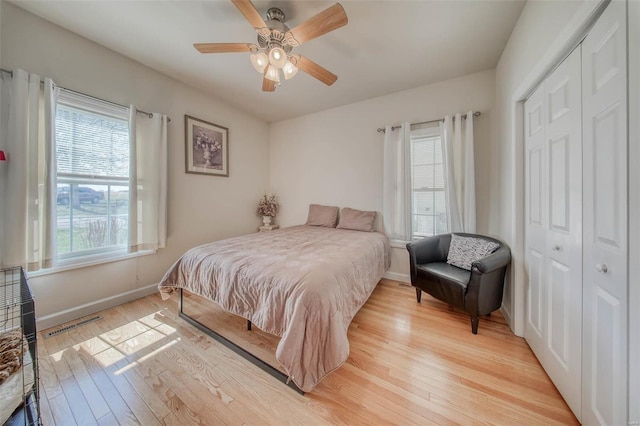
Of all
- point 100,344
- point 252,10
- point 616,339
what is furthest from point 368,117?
point 100,344

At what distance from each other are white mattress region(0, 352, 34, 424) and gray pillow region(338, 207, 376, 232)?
9.57ft

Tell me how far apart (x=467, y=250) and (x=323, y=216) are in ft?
6.63

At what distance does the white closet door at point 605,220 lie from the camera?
0.84m

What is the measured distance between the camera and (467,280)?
192cm

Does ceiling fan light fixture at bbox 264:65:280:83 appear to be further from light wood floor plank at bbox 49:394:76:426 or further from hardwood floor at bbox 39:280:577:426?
light wood floor plank at bbox 49:394:76:426

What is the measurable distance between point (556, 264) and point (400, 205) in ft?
5.67

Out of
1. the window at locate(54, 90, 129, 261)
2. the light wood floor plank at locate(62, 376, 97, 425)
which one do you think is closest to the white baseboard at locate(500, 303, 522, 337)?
the light wood floor plank at locate(62, 376, 97, 425)

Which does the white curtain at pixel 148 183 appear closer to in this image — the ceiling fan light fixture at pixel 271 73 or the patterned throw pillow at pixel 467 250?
the ceiling fan light fixture at pixel 271 73

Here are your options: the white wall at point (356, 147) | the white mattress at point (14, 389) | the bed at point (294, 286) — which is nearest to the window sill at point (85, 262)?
the bed at point (294, 286)

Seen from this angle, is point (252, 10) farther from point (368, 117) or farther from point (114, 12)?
point (368, 117)

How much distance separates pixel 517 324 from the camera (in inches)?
70.9

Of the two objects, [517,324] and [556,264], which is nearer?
[556,264]

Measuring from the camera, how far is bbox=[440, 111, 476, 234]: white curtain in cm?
249

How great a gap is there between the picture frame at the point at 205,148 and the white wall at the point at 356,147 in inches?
43.4
